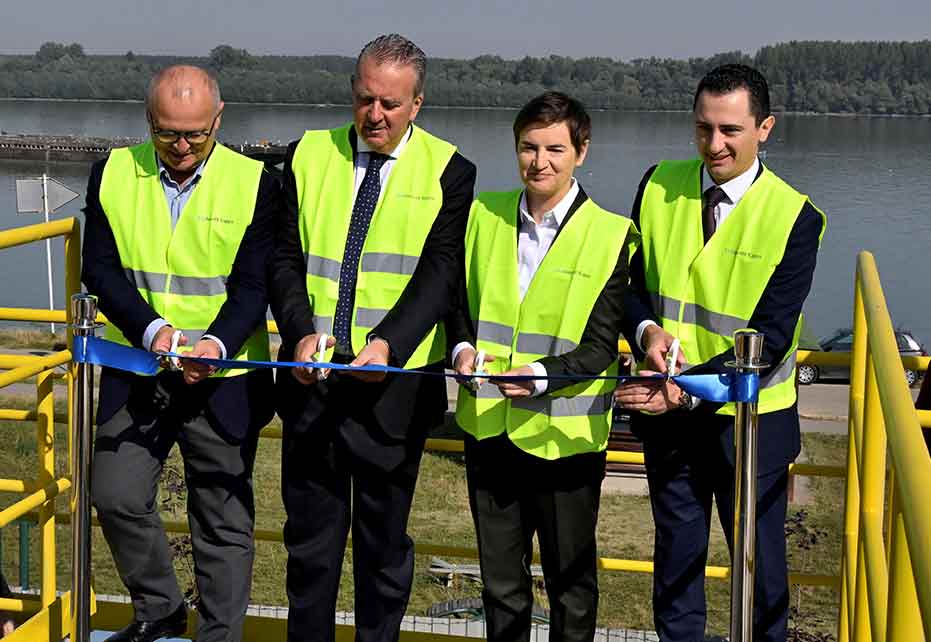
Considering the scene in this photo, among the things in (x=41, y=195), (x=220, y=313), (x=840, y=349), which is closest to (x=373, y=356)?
(x=220, y=313)

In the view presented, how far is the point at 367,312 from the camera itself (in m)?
3.94

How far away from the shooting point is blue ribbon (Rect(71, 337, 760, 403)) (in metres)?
3.45

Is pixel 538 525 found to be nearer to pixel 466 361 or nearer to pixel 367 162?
pixel 466 361

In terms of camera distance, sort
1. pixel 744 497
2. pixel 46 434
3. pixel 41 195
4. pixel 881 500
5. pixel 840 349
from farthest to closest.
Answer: pixel 840 349, pixel 41 195, pixel 46 434, pixel 744 497, pixel 881 500

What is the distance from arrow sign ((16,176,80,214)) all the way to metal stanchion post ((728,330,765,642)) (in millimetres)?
19592

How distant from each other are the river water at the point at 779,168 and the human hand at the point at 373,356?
3.91ft

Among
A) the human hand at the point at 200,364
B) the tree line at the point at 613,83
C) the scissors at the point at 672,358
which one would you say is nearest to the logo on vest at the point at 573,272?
the scissors at the point at 672,358

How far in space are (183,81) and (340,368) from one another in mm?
925

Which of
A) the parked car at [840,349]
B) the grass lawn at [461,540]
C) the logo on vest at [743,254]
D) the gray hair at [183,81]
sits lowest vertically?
the grass lawn at [461,540]

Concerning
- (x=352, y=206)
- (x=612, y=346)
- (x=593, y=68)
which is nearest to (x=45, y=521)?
(x=352, y=206)

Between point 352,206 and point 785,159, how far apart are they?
96.4 m

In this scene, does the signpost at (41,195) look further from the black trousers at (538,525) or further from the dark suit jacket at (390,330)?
the black trousers at (538,525)

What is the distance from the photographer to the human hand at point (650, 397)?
12.2 feet

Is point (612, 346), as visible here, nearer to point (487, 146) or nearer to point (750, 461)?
point (750, 461)
